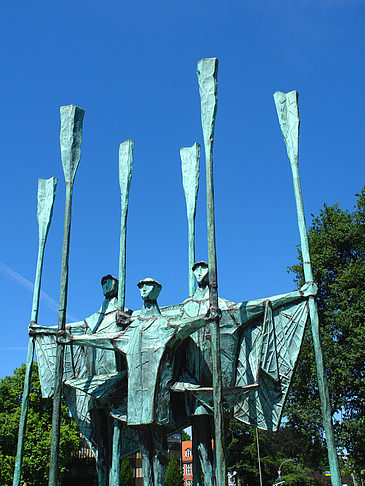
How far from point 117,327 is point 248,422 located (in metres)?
2.80

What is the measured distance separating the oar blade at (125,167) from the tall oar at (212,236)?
2771mm

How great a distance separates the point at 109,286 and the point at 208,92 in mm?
4059

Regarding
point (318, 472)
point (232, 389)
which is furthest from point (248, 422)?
point (318, 472)

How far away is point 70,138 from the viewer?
360 inches

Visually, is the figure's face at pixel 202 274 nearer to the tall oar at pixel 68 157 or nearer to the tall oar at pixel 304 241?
the tall oar at pixel 304 241

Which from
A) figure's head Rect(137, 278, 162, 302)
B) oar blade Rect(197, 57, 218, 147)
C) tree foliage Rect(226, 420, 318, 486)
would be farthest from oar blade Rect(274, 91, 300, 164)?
tree foliage Rect(226, 420, 318, 486)

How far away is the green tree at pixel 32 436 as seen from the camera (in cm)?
2016

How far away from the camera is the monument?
7.35 m

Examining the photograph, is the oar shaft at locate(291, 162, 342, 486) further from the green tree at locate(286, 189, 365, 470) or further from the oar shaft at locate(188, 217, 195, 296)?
the green tree at locate(286, 189, 365, 470)

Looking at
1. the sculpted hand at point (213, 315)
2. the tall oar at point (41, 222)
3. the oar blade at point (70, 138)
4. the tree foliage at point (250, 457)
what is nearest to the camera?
the sculpted hand at point (213, 315)

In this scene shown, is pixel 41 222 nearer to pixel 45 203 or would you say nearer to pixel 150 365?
pixel 45 203

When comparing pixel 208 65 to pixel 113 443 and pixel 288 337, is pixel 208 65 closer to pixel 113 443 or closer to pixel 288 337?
pixel 288 337

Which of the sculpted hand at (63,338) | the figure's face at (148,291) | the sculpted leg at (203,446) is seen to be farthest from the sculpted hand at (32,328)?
the sculpted leg at (203,446)

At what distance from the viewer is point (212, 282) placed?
6977 mm
